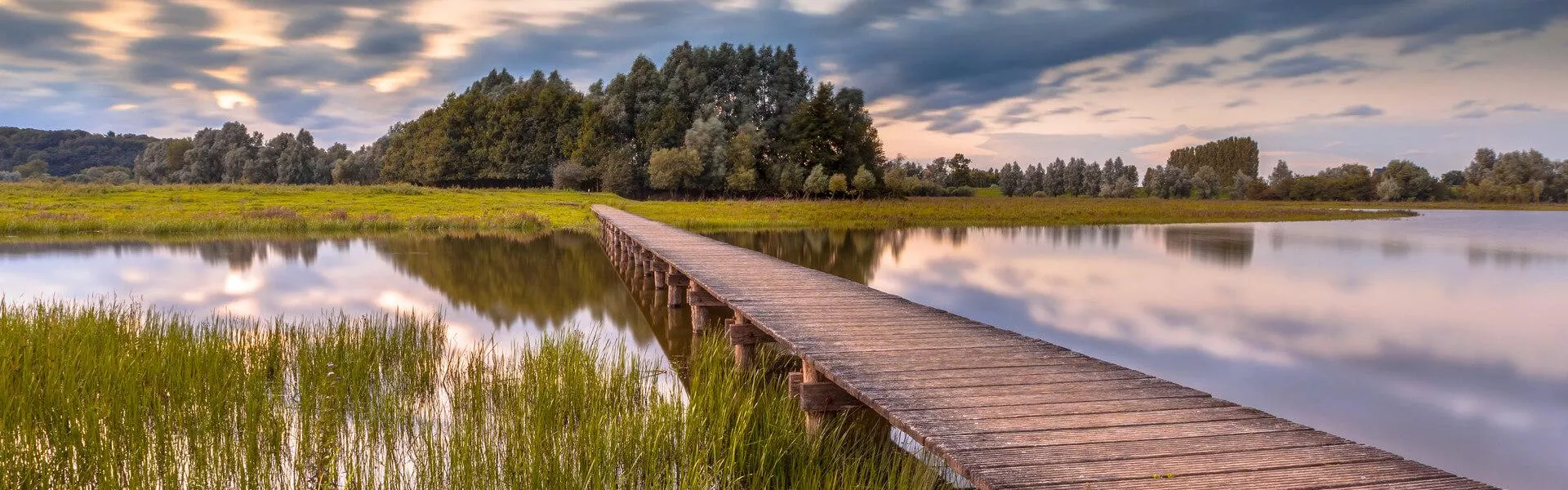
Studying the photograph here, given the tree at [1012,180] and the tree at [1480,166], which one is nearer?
the tree at [1480,166]

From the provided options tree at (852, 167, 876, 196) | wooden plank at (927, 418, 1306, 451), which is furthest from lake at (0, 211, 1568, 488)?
tree at (852, 167, 876, 196)

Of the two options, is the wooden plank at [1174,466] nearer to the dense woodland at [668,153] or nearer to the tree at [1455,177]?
the dense woodland at [668,153]

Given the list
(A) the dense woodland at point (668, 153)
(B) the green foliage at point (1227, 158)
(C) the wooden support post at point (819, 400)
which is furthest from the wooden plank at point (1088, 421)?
(B) the green foliage at point (1227, 158)

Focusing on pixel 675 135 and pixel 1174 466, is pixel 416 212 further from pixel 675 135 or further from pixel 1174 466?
pixel 1174 466

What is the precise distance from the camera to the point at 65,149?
108 m

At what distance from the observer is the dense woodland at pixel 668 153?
6022 centimetres

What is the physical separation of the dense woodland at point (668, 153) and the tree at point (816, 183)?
120 mm

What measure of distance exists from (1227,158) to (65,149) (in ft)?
541

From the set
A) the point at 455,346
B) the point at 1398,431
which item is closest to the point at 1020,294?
the point at 1398,431

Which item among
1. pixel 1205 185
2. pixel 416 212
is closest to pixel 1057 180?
pixel 1205 185

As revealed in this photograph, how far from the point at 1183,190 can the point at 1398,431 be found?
329 ft

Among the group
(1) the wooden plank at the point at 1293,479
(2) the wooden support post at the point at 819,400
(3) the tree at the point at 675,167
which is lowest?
(2) the wooden support post at the point at 819,400

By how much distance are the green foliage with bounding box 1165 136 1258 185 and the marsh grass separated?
467 feet

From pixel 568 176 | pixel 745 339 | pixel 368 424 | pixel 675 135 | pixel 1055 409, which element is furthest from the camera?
pixel 675 135
